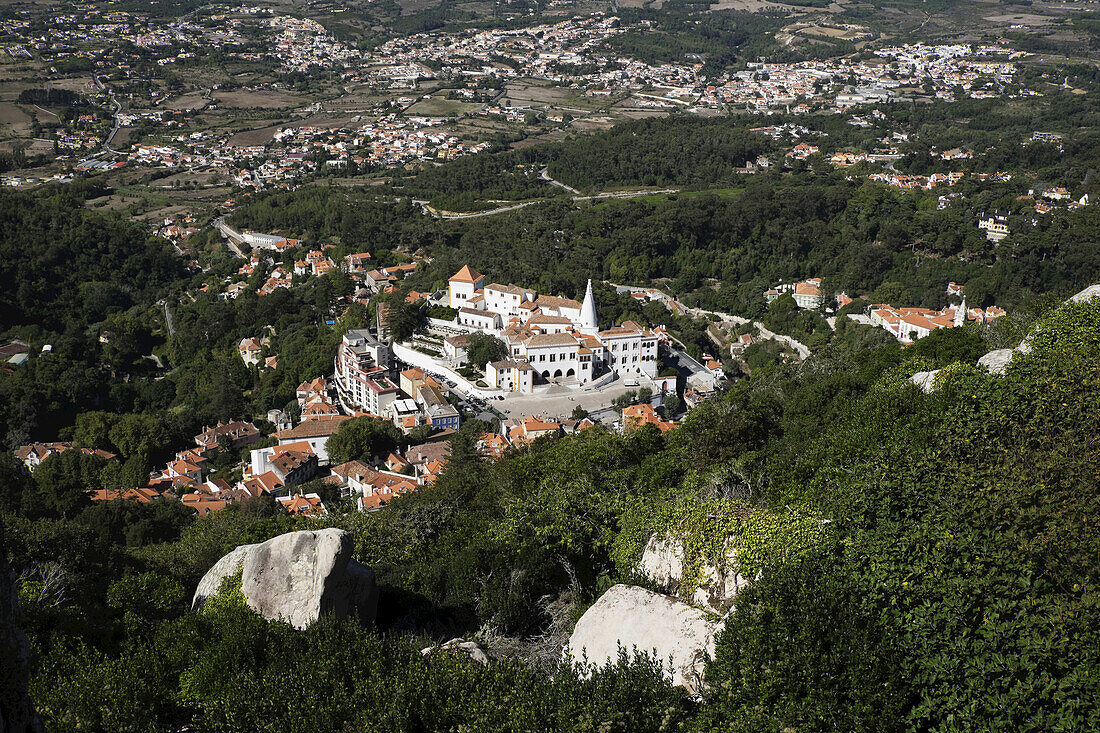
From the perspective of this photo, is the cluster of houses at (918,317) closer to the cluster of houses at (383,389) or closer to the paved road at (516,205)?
the cluster of houses at (383,389)

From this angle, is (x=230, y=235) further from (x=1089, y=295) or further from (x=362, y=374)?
(x=1089, y=295)

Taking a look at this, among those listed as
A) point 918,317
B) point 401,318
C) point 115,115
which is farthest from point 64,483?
point 115,115

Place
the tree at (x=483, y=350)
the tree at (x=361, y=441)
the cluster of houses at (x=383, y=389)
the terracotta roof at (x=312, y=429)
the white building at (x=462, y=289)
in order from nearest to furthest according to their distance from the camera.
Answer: the tree at (x=361, y=441), the terracotta roof at (x=312, y=429), the cluster of houses at (x=383, y=389), the tree at (x=483, y=350), the white building at (x=462, y=289)

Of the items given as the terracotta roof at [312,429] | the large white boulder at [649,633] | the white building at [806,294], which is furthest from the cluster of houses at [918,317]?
the large white boulder at [649,633]

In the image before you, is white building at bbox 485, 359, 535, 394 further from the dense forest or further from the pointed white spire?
the dense forest

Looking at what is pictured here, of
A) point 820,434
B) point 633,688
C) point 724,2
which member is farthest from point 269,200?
point 724,2

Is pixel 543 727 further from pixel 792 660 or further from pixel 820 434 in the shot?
pixel 820 434
